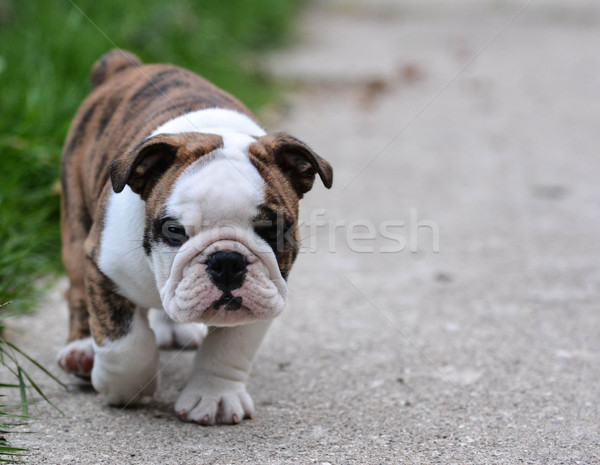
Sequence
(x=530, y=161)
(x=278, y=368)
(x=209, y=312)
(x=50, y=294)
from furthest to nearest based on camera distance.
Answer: (x=530, y=161) → (x=50, y=294) → (x=278, y=368) → (x=209, y=312)

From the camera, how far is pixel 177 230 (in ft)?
9.54

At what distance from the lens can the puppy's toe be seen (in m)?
3.50

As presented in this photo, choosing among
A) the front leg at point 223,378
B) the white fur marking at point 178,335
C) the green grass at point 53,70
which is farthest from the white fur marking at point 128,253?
the green grass at point 53,70

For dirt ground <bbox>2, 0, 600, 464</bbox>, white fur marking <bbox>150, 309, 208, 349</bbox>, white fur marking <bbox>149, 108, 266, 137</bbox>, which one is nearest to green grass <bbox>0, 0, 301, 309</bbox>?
dirt ground <bbox>2, 0, 600, 464</bbox>

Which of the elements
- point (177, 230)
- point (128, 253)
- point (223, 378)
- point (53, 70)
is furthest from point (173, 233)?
point (53, 70)

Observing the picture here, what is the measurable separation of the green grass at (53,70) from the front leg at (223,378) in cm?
117

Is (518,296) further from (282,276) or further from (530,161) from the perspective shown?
(530,161)

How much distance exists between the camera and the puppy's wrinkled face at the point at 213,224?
284cm

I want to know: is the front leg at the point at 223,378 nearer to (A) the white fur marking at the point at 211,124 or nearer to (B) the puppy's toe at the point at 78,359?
(B) the puppy's toe at the point at 78,359

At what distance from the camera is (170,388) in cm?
363

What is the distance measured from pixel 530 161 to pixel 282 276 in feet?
16.2

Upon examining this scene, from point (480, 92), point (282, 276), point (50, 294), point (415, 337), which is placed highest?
point (480, 92)

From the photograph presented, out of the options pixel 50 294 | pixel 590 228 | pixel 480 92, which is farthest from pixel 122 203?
pixel 480 92

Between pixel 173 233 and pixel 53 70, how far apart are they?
12.3 ft
